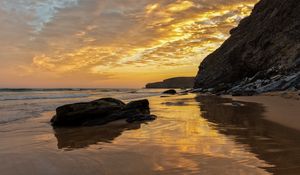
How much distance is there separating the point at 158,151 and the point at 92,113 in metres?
7.45

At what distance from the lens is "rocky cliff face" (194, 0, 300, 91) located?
4285 cm

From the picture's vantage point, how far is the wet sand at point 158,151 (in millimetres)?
5887

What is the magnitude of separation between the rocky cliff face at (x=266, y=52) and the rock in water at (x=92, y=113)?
21.9m

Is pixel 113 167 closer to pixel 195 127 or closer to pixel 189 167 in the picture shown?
pixel 189 167

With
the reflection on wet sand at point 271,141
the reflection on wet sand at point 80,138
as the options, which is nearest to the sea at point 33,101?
the reflection on wet sand at point 80,138

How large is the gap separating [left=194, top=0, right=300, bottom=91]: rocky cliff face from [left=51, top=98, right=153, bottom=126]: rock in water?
21.9 meters

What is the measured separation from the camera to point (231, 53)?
65.9 metres

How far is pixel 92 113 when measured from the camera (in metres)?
14.3

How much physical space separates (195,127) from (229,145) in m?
3.54

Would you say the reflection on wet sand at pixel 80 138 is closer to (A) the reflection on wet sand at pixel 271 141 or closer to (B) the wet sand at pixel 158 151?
(B) the wet sand at pixel 158 151

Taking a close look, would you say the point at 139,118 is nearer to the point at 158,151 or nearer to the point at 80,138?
the point at 80,138

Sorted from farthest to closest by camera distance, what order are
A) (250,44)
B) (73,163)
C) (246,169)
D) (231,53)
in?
1. (231,53)
2. (250,44)
3. (73,163)
4. (246,169)

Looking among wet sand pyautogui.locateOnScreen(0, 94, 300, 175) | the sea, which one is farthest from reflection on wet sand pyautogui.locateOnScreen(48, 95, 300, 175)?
the sea

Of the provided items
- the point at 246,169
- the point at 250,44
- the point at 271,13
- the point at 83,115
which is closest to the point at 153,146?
the point at 246,169
